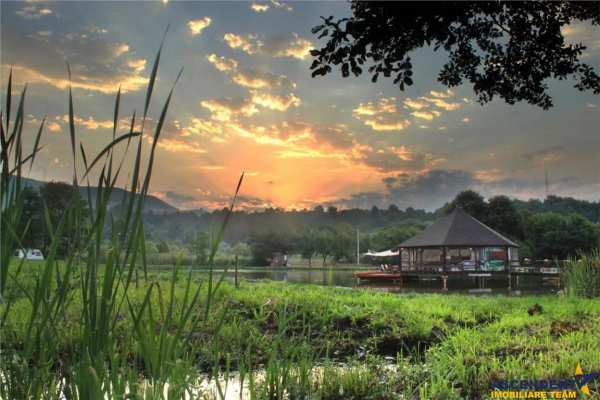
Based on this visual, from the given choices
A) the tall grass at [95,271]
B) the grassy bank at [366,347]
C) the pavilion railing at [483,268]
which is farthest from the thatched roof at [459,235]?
the tall grass at [95,271]

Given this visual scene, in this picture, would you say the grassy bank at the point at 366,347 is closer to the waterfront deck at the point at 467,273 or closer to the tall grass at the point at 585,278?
the tall grass at the point at 585,278

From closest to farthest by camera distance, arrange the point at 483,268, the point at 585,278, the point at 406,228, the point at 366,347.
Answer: the point at 366,347 < the point at 585,278 < the point at 483,268 < the point at 406,228

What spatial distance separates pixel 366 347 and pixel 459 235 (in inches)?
1120

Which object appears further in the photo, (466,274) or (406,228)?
(406,228)

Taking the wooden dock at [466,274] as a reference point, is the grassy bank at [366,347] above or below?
above

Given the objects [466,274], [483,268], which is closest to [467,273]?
[466,274]

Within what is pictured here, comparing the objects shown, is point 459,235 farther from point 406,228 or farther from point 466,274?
point 406,228

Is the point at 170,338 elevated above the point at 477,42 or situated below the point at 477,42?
below

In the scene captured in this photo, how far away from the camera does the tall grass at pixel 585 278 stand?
10062 millimetres

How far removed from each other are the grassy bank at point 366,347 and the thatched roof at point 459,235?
24361 mm

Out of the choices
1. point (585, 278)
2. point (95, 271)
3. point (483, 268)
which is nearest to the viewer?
point (95, 271)

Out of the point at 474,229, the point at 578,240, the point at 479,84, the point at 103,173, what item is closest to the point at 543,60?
the point at 479,84

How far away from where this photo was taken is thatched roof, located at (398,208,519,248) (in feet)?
99.0

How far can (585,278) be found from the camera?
10219mm
